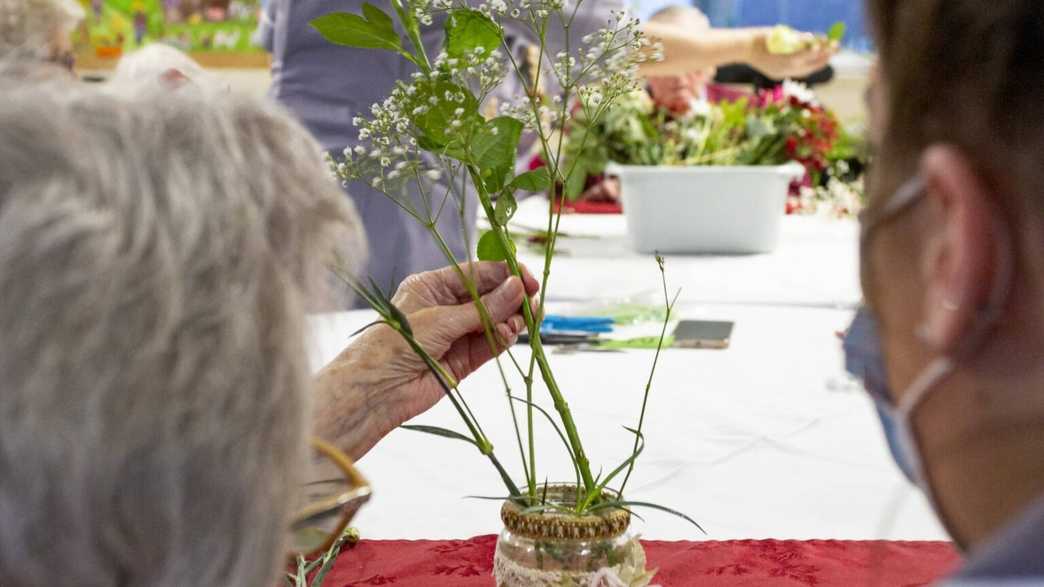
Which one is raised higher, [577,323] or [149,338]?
[149,338]

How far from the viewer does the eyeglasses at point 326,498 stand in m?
0.57

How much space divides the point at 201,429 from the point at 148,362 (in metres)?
0.03

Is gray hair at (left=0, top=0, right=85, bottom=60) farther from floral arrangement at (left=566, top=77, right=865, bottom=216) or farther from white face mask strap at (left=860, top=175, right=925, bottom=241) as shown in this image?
floral arrangement at (left=566, top=77, right=865, bottom=216)

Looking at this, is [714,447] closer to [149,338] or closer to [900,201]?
[900,201]

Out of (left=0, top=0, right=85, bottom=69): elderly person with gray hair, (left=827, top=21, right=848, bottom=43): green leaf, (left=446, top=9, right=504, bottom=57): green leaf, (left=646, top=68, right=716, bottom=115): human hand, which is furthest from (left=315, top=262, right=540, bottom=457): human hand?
(left=646, top=68, right=716, bottom=115): human hand

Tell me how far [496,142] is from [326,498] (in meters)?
0.40

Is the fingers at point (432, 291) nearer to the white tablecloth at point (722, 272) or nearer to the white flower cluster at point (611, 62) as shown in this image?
the white flower cluster at point (611, 62)

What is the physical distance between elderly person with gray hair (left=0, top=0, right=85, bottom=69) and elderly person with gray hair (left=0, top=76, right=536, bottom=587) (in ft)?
0.21

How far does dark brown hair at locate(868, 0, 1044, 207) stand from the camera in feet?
1.51

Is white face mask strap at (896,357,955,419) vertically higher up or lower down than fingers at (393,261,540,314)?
higher up

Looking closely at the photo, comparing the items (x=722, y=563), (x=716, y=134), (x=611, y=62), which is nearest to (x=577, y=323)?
(x=716, y=134)

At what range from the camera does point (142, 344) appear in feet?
1.46

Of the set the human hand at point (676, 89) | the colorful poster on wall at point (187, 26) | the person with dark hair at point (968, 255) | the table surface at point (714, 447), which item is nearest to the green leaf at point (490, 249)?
the table surface at point (714, 447)

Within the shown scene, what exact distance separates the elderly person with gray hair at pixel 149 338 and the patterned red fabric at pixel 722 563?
1.90 feet
